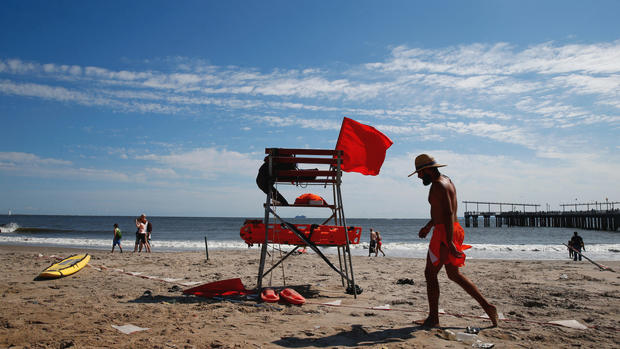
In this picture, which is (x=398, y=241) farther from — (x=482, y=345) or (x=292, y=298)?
(x=482, y=345)

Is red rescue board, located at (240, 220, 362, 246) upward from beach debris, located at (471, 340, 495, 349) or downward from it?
upward

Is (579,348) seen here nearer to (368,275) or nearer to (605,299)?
(605,299)

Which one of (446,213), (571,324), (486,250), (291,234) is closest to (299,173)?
(291,234)

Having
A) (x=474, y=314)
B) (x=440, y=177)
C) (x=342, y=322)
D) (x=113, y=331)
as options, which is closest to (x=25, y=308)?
(x=113, y=331)

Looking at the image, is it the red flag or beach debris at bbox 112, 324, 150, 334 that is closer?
beach debris at bbox 112, 324, 150, 334

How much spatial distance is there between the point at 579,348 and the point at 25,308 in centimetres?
598

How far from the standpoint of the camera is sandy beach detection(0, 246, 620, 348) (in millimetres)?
3629

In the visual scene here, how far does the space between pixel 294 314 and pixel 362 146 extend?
8.69 feet

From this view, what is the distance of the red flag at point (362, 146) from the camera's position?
5918 millimetres

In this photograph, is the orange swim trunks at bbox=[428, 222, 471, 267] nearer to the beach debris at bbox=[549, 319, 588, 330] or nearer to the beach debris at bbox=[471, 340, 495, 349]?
the beach debris at bbox=[471, 340, 495, 349]

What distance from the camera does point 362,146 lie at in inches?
236

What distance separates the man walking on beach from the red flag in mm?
1512

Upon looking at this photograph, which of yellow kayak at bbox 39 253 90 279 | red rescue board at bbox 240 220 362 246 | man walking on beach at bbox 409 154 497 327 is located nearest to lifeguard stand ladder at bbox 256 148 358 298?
red rescue board at bbox 240 220 362 246

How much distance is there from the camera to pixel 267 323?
4.27 meters
